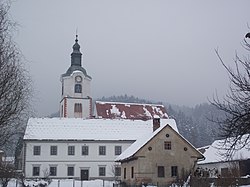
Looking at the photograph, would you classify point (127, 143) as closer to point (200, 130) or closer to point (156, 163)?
point (156, 163)

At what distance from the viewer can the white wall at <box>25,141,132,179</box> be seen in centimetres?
5478

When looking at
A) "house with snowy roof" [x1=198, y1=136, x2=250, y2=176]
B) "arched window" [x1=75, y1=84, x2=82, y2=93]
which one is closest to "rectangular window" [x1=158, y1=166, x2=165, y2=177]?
"house with snowy roof" [x1=198, y1=136, x2=250, y2=176]

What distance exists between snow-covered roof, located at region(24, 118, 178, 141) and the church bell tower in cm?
954

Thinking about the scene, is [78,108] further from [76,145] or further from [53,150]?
[53,150]

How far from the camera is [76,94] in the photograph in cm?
7062

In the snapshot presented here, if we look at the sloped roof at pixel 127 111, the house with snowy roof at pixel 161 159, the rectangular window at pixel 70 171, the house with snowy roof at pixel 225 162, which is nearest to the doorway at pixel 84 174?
the rectangular window at pixel 70 171

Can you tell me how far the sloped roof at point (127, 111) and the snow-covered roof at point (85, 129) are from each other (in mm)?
8835

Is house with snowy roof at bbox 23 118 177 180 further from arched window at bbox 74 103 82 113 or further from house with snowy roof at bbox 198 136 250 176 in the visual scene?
house with snowy roof at bbox 198 136 250 176

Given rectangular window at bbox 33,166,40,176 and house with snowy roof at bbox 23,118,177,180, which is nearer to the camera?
rectangular window at bbox 33,166,40,176

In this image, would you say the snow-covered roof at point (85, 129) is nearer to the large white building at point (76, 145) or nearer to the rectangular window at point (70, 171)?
the large white building at point (76, 145)

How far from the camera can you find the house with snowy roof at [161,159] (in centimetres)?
4025

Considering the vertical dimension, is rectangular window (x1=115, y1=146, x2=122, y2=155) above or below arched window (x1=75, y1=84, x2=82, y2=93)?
below

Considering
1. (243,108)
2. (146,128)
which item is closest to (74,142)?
(146,128)

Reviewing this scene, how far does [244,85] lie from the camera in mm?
13125
